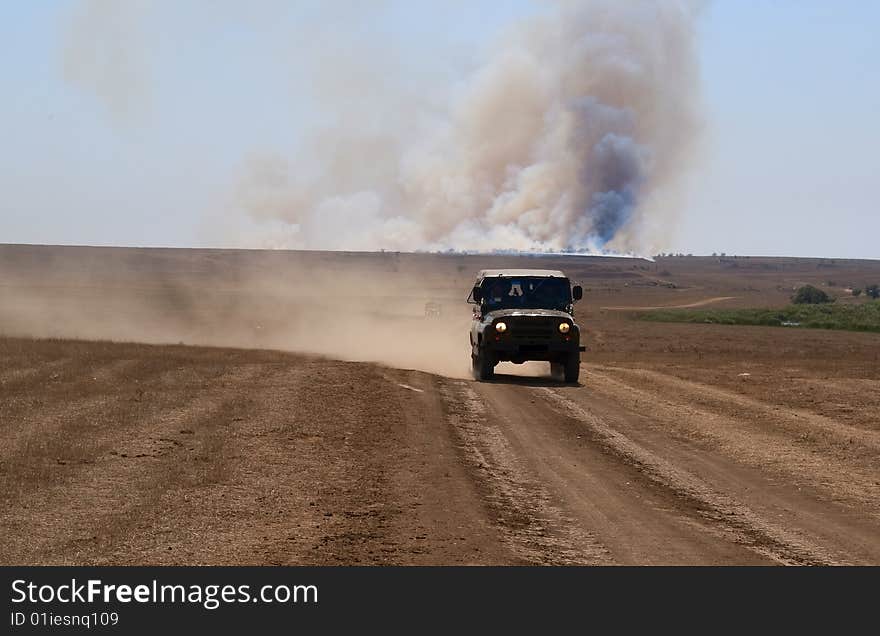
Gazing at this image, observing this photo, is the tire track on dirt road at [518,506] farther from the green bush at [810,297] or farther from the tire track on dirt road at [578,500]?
the green bush at [810,297]

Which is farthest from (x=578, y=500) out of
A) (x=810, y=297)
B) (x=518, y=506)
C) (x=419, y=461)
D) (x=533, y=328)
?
(x=810, y=297)

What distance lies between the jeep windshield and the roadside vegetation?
129 feet

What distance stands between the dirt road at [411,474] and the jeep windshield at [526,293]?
3086mm

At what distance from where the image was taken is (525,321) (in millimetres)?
26359

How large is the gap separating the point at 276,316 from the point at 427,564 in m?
51.4

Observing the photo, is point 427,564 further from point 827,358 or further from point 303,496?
point 827,358

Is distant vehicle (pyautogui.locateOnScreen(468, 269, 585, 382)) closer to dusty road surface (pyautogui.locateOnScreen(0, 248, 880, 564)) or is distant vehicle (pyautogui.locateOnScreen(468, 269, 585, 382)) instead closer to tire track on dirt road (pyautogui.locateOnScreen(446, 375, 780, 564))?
dusty road surface (pyautogui.locateOnScreen(0, 248, 880, 564))

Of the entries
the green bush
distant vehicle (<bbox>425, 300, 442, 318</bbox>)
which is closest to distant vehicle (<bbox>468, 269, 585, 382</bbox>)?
distant vehicle (<bbox>425, 300, 442, 318</bbox>)

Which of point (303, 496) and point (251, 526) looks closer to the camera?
point (251, 526)

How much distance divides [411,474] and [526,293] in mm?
13729

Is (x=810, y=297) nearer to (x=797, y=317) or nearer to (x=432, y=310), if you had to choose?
(x=797, y=317)
